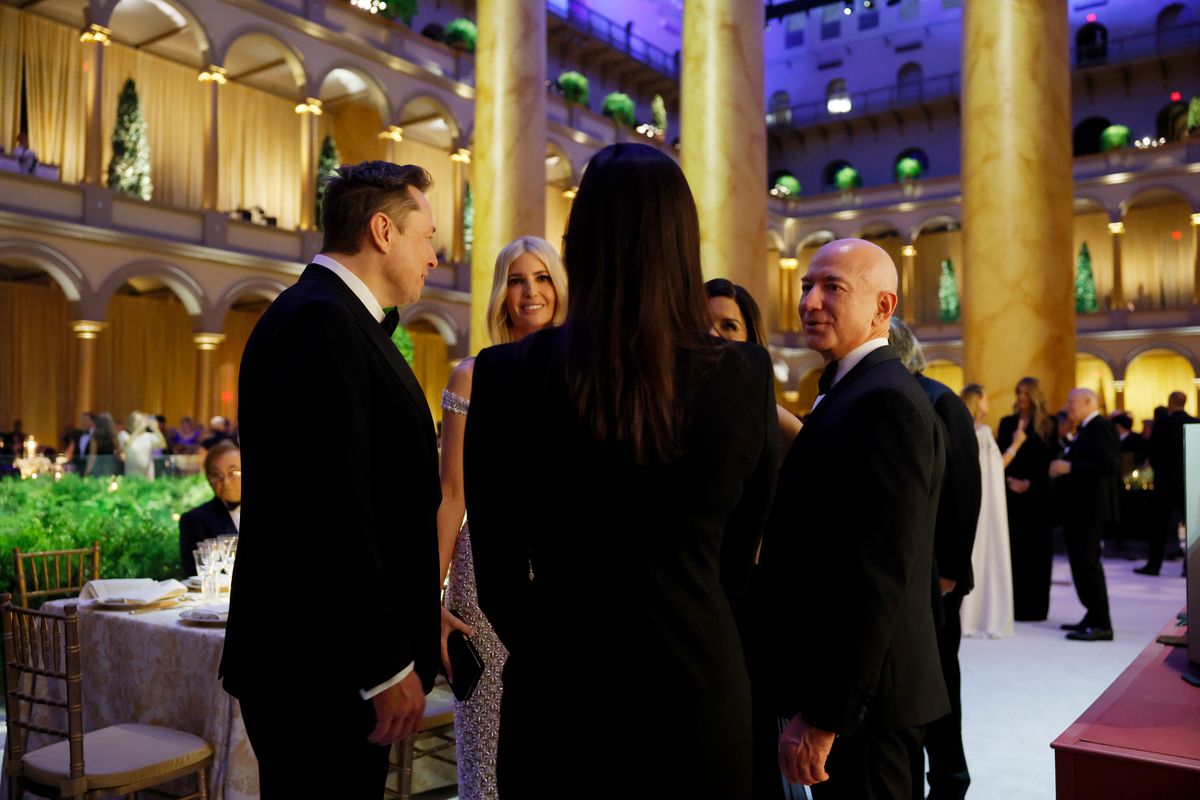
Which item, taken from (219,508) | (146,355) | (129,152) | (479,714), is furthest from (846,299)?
(146,355)

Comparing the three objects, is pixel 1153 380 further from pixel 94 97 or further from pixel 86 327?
pixel 94 97

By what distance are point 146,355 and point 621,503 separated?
71.5ft

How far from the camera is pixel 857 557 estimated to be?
1.90 meters

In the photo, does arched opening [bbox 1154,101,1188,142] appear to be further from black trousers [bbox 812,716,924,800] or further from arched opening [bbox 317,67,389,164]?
black trousers [bbox 812,716,924,800]

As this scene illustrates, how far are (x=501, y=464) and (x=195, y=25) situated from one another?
17.5 metres

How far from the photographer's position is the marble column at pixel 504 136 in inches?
425

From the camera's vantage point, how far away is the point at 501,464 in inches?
59.2

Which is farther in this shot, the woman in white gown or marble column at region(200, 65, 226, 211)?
marble column at region(200, 65, 226, 211)

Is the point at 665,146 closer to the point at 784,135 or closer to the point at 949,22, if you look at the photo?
the point at 784,135

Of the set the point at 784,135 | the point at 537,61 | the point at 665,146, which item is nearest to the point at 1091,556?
the point at 537,61

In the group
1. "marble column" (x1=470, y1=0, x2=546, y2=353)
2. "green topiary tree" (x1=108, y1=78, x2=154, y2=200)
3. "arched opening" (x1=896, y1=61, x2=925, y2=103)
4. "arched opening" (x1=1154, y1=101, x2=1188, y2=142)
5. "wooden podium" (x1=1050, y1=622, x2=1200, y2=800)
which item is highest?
"arched opening" (x1=896, y1=61, x2=925, y2=103)

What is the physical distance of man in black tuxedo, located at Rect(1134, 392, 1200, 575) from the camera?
30.1 feet

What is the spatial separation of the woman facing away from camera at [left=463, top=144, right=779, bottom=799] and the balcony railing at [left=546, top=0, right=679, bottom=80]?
27687 millimetres

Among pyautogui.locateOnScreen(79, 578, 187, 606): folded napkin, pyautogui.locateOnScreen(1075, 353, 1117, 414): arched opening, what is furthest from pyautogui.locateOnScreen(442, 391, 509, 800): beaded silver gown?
pyautogui.locateOnScreen(1075, 353, 1117, 414): arched opening
